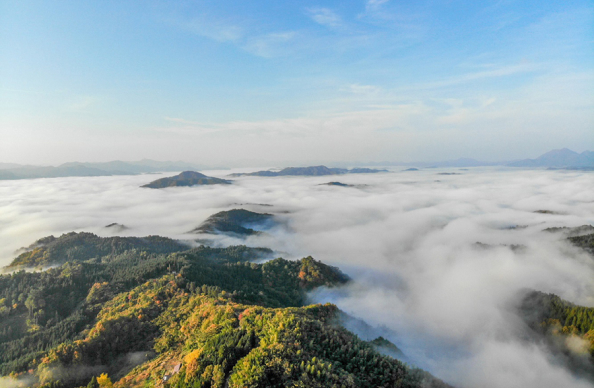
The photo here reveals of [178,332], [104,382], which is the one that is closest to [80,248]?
[178,332]

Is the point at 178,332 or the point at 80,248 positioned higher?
the point at 178,332

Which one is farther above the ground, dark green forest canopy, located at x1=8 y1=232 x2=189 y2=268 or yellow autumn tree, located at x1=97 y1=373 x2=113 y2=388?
yellow autumn tree, located at x1=97 y1=373 x2=113 y2=388

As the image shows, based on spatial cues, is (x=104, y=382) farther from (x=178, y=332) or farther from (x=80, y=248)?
(x=80, y=248)

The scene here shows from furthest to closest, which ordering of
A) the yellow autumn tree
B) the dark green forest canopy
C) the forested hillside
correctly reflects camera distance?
the dark green forest canopy → the yellow autumn tree → the forested hillside

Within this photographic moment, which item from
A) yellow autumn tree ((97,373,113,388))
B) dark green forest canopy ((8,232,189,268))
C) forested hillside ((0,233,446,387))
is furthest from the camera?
dark green forest canopy ((8,232,189,268))

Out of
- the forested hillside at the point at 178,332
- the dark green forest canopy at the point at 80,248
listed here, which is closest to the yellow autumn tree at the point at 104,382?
the forested hillside at the point at 178,332

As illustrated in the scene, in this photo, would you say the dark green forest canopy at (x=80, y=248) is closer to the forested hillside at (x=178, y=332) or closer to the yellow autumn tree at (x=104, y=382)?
the forested hillside at (x=178, y=332)

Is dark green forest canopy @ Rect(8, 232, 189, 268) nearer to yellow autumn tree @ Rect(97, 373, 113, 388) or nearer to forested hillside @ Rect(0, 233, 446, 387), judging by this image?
forested hillside @ Rect(0, 233, 446, 387)

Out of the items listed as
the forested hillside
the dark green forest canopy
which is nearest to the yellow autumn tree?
the forested hillside

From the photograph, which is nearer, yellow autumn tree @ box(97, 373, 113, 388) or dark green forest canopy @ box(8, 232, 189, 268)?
yellow autumn tree @ box(97, 373, 113, 388)
